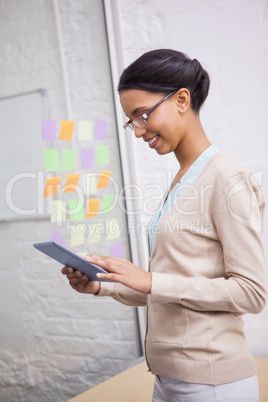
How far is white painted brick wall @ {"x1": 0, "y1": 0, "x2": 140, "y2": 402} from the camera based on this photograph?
5.37 feet

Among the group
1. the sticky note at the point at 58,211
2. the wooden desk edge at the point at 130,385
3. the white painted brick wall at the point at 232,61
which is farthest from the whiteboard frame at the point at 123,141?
the sticky note at the point at 58,211

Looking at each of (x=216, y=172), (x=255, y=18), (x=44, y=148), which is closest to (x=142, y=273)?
(x=216, y=172)

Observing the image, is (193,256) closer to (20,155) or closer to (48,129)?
(20,155)

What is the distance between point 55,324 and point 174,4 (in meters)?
1.41

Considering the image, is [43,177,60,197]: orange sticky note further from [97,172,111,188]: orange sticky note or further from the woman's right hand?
the woman's right hand

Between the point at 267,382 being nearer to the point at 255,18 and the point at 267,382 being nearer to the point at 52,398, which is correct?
the point at 52,398

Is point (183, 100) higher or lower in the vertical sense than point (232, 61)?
lower

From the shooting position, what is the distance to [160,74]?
0.97 meters

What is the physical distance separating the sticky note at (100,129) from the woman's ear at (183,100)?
3.78 ft

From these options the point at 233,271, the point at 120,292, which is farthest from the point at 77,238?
the point at 233,271

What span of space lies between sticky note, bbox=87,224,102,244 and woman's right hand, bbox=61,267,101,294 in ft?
2.98

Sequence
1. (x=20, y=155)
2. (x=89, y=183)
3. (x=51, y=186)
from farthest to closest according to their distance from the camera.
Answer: (x=89, y=183) < (x=51, y=186) < (x=20, y=155)

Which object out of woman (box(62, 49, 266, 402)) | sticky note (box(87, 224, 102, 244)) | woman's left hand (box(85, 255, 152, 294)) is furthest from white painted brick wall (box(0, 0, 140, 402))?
woman's left hand (box(85, 255, 152, 294))

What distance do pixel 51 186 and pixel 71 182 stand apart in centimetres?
14
